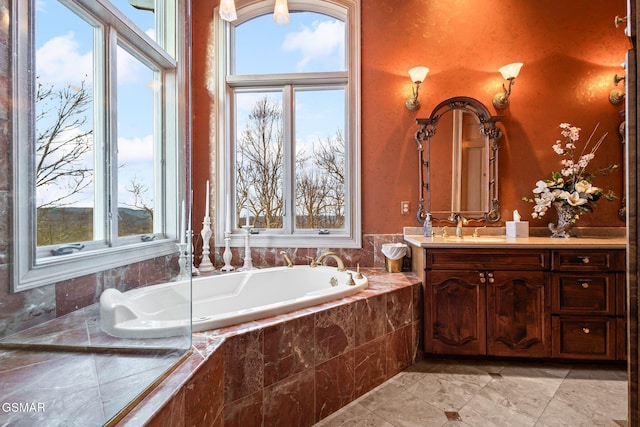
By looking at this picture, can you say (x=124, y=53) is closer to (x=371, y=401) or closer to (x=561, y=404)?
(x=371, y=401)

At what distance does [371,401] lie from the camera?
1.78m

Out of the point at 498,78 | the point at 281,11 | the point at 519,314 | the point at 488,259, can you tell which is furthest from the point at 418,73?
the point at 519,314

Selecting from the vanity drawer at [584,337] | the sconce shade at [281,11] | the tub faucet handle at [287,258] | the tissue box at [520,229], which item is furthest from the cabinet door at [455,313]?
the sconce shade at [281,11]

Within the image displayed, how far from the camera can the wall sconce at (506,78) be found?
2.59 meters

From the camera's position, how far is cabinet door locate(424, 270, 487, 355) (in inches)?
85.2

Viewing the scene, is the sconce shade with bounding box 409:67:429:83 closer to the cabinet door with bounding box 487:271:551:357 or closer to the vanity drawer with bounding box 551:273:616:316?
the cabinet door with bounding box 487:271:551:357

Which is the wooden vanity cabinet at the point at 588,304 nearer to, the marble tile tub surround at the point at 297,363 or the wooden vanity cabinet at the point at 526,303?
the wooden vanity cabinet at the point at 526,303

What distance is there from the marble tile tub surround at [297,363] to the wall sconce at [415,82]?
1.58 meters

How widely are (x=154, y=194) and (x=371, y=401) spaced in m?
1.78

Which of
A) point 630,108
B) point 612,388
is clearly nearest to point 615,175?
point 612,388

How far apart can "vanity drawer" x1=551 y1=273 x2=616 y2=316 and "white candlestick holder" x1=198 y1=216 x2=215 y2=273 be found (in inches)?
104

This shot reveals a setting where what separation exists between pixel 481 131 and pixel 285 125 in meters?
1.78

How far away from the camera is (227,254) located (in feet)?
8.93

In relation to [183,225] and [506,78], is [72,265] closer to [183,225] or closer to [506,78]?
[183,225]
